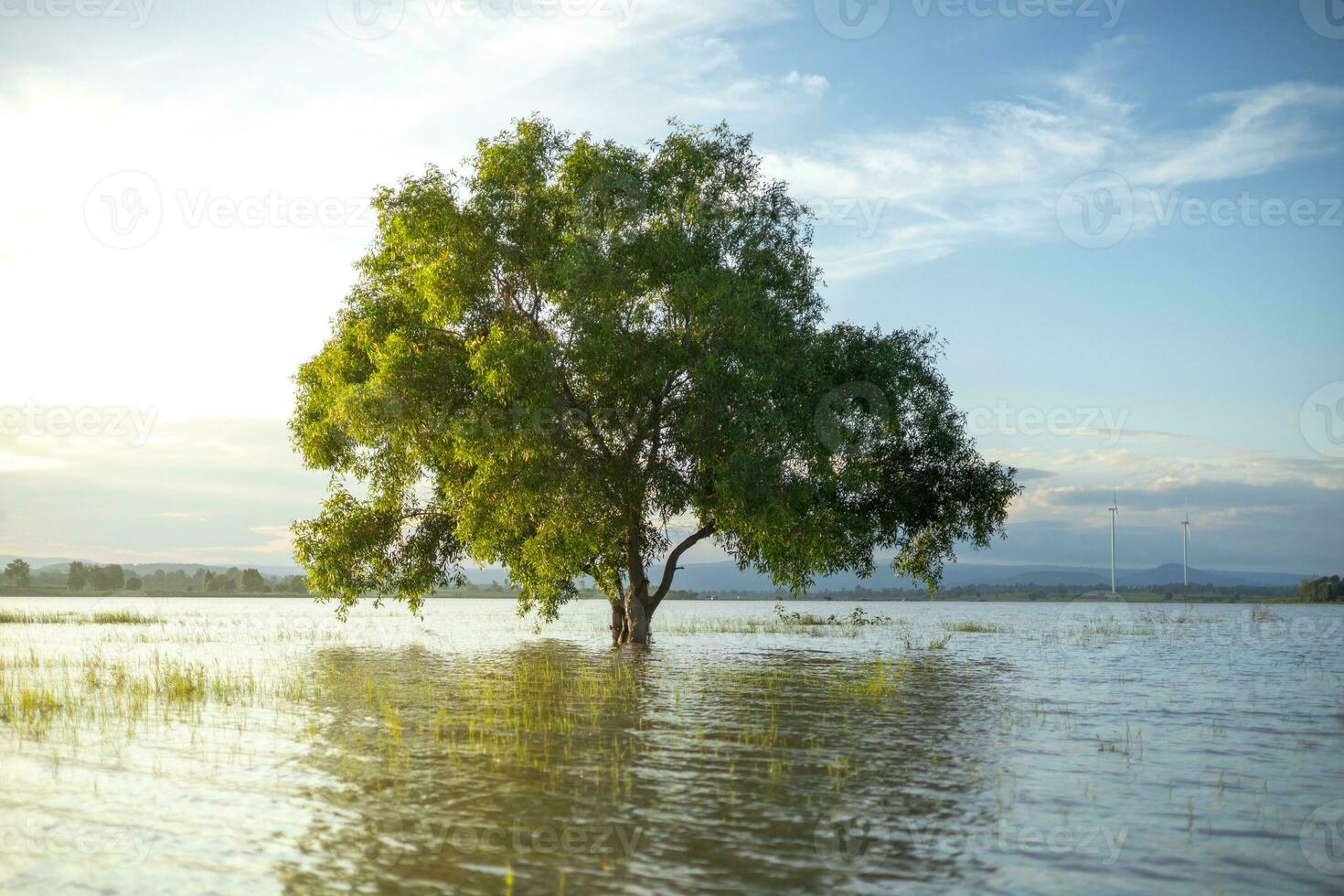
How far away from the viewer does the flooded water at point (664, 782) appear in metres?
10.5

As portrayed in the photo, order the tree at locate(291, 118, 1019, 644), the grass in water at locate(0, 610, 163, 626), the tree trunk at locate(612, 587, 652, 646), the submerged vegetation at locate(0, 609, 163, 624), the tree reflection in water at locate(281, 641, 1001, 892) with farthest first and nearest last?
1. the submerged vegetation at locate(0, 609, 163, 624)
2. the grass in water at locate(0, 610, 163, 626)
3. the tree trunk at locate(612, 587, 652, 646)
4. the tree at locate(291, 118, 1019, 644)
5. the tree reflection in water at locate(281, 641, 1001, 892)

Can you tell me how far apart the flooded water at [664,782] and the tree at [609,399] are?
7.08 meters
